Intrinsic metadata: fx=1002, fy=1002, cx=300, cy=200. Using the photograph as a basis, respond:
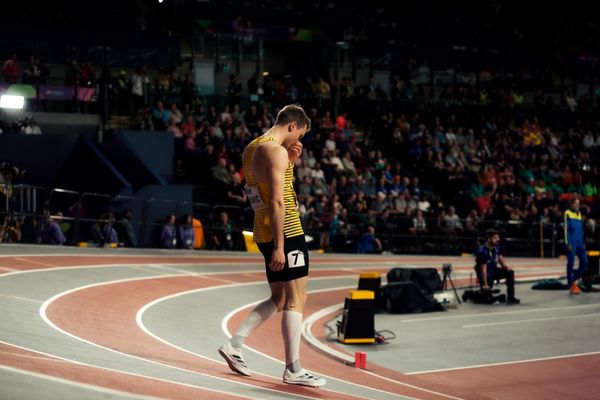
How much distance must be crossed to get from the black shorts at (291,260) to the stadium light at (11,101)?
53.3ft

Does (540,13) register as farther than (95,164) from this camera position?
Yes

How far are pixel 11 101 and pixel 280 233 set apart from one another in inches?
665

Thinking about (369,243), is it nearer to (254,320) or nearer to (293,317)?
(254,320)

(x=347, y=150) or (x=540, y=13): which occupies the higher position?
(x=540, y=13)

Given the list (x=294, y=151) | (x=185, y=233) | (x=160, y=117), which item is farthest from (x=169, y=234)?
(x=294, y=151)

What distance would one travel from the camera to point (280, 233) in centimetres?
688

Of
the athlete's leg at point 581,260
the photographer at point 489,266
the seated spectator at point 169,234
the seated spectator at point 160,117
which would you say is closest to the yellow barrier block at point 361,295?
the photographer at point 489,266

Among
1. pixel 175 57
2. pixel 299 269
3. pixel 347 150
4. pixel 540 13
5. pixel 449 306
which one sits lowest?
pixel 449 306

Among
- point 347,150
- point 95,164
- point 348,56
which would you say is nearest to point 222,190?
point 95,164

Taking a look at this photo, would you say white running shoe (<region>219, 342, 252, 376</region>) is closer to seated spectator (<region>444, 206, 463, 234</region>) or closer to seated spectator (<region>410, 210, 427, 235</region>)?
seated spectator (<region>410, 210, 427, 235</region>)

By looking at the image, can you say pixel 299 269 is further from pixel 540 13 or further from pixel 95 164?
pixel 540 13

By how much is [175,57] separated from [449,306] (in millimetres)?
14877

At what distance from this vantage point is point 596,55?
40.6 meters

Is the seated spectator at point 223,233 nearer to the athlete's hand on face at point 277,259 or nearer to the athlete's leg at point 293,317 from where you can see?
the athlete's leg at point 293,317
